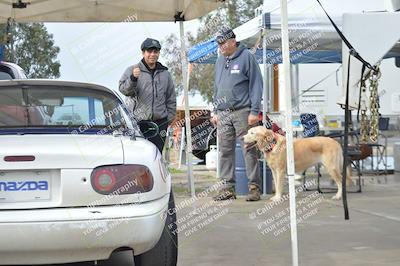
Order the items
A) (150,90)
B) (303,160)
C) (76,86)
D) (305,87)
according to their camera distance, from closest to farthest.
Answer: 1. (76,86)
2. (150,90)
3. (303,160)
4. (305,87)

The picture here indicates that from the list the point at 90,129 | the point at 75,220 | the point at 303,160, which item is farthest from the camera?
the point at 303,160

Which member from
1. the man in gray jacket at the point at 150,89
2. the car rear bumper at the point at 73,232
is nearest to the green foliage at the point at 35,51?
the man in gray jacket at the point at 150,89

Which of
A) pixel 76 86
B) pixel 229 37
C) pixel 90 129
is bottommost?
pixel 90 129

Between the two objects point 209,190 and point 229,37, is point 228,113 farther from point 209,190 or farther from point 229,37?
point 209,190

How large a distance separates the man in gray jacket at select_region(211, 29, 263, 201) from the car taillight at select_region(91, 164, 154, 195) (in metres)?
4.27

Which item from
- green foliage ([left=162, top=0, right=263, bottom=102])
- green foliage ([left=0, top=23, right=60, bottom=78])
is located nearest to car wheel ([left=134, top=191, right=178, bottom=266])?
green foliage ([left=0, top=23, right=60, bottom=78])

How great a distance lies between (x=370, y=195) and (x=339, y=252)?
380cm

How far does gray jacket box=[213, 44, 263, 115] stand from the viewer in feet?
26.3

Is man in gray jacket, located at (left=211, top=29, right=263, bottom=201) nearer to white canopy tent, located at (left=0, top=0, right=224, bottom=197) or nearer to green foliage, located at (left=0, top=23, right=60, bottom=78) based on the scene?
white canopy tent, located at (left=0, top=0, right=224, bottom=197)

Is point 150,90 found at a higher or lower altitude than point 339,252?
higher

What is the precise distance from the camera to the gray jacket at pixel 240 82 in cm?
802

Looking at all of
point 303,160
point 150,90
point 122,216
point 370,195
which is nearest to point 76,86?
point 122,216

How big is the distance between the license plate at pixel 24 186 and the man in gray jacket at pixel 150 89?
343 cm

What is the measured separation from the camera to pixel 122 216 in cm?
363
